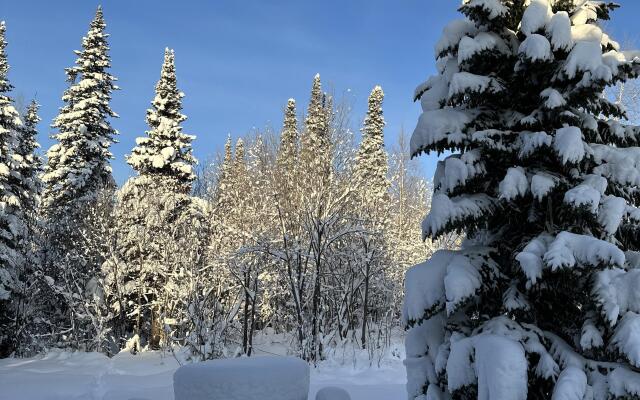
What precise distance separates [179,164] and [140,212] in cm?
269

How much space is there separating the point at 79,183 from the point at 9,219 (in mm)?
4228

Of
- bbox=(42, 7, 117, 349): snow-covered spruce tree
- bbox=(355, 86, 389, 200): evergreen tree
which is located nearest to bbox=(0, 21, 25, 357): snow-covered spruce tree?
bbox=(42, 7, 117, 349): snow-covered spruce tree

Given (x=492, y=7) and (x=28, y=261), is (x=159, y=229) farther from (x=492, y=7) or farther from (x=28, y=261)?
(x=492, y=7)

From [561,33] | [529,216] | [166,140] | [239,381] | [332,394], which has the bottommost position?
[332,394]

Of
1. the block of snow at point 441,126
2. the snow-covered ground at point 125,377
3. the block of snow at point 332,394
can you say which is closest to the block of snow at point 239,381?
the block of snow at point 332,394

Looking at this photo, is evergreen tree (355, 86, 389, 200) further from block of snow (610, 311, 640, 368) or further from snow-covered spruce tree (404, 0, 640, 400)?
block of snow (610, 311, 640, 368)

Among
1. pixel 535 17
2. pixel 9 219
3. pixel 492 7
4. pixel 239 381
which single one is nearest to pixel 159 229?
pixel 9 219

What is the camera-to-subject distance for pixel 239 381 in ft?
20.8

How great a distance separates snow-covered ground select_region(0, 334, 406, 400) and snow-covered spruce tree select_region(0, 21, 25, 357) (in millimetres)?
2896

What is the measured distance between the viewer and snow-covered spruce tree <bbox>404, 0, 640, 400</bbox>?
4168 mm

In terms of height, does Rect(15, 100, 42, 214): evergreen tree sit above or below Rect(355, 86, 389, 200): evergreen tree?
below

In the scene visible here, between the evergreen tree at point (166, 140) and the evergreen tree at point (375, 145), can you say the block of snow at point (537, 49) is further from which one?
the evergreen tree at point (375, 145)

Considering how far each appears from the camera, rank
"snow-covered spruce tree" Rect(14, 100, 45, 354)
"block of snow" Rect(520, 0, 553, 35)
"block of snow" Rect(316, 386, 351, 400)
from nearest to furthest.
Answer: "block of snow" Rect(520, 0, 553, 35), "block of snow" Rect(316, 386, 351, 400), "snow-covered spruce tree" Rect(14, 100, 45, 354)

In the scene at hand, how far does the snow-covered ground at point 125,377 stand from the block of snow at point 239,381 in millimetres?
2522
